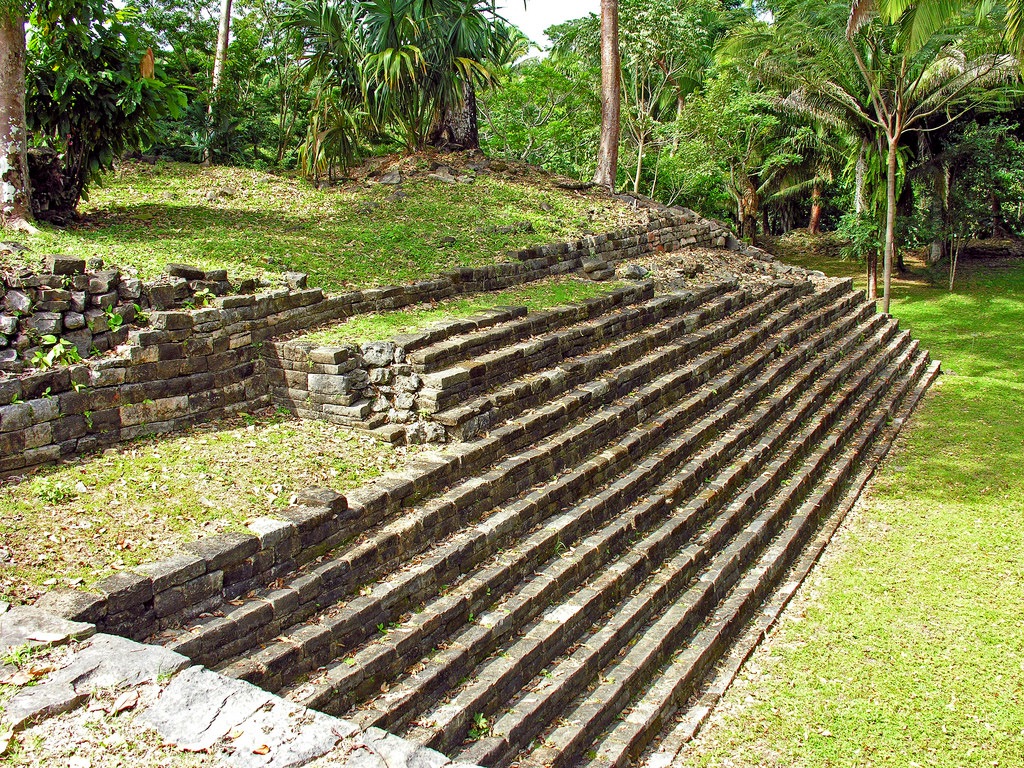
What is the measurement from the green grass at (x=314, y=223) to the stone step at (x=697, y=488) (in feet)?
11.6

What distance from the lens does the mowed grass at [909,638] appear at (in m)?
5.16

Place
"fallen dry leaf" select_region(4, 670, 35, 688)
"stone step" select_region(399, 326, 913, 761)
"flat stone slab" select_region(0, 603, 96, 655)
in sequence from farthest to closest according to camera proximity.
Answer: "stone step" select_region(399, 326, 913, 761), "flat stone slab" select_region(0, 603, 96, 655), "fallen dry leaf" select_region(4, 670, 35, 688)

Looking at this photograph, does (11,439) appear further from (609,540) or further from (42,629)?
(609,540)

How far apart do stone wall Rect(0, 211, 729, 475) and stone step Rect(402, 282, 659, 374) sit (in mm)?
745

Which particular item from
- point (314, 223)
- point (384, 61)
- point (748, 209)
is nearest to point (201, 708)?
point (314, 223)

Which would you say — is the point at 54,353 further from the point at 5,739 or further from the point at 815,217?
the point at 815,217

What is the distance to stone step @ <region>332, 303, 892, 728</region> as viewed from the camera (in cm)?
433

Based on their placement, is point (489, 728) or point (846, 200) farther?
point (846, 200)

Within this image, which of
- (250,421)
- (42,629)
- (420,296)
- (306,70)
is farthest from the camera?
(306,70)

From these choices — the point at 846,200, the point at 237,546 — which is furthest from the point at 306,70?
the point at 846,200

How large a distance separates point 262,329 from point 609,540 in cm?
334

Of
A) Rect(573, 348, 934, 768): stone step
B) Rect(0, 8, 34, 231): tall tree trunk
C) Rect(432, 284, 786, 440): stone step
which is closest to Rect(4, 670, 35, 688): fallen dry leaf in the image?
Rect(573, 348, 934, 768): stone step

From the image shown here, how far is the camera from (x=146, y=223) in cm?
859

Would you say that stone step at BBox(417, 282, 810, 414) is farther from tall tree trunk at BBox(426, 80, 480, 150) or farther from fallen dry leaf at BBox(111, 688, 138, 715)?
tall tree trunk at BBox(426, 80, 480, 150)
